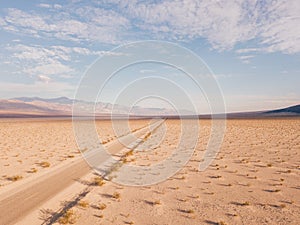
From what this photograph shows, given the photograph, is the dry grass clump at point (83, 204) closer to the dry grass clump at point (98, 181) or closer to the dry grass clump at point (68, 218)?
the dry grass clump at point (68, 218)

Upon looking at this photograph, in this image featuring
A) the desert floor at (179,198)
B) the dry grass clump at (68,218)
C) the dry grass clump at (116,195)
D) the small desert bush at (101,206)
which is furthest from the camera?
the dry grass clump at (116,195)

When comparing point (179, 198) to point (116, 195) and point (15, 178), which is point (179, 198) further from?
point (15, 178)

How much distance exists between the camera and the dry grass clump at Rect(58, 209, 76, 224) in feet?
26.6

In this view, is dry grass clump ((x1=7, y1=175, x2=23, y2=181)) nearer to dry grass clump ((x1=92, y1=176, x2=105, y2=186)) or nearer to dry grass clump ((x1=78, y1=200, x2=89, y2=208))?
dry grass clump ((x1=92, y1=176, x2=105, y2=186))

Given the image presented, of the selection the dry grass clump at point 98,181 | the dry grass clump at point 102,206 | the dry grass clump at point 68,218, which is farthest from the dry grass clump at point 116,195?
the dry grass clump at point 68,218

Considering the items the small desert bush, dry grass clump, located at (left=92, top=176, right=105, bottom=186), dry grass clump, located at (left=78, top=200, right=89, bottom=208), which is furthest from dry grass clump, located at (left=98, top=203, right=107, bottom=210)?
dry grass clump, located at (left=92, top=176, right=105, bottom=186)

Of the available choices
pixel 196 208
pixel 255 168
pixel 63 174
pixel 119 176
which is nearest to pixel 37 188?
pixel 63 174

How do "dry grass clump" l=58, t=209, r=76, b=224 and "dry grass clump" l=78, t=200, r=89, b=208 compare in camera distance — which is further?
"dry grass clump" l=78, t=200, r=89, b=208

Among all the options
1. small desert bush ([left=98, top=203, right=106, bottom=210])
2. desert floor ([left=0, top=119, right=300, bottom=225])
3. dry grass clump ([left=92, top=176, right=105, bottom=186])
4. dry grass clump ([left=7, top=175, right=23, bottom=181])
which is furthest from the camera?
dry grass clump ([left=7, top=175, right=23, bottom=181])

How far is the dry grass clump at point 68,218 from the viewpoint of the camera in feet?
26.6

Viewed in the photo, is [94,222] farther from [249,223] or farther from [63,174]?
[63,174]

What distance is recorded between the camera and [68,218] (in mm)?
8281

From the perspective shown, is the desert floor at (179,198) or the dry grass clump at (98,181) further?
the dry grass clump at (98,181)

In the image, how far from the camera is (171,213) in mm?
9289
